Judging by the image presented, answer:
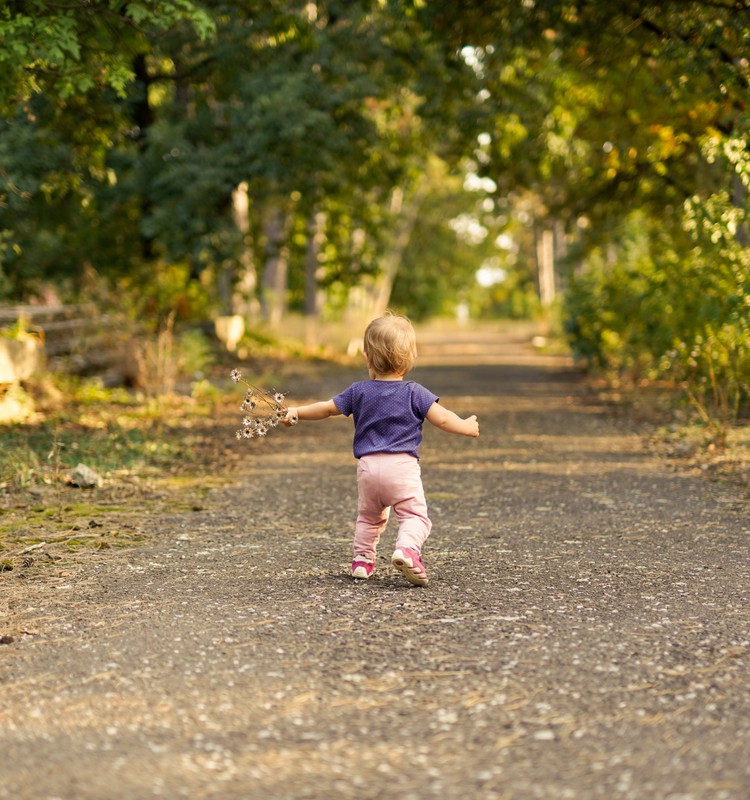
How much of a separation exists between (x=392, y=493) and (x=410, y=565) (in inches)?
17.7

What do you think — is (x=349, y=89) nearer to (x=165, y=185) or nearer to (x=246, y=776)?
(x=165, y=185)

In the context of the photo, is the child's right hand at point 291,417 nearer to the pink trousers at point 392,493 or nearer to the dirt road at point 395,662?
the pink trousers at point 392,493

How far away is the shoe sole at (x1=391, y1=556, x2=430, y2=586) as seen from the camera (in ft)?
16.7

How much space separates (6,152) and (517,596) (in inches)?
569

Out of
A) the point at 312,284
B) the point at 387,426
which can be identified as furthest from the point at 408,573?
the point at 312,284

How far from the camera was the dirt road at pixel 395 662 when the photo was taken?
123 inches

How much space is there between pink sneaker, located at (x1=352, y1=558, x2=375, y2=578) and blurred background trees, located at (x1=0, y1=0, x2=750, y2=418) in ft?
17.4

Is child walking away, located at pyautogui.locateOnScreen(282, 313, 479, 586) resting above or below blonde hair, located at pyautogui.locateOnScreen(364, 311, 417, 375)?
below

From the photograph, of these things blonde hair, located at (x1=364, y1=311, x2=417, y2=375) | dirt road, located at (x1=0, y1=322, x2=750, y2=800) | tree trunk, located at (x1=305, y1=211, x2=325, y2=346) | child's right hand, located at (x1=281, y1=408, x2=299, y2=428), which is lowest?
dirt road, located at (x1=0, y1=322, x2=750, y2=800)

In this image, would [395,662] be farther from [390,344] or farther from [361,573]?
[390,344]

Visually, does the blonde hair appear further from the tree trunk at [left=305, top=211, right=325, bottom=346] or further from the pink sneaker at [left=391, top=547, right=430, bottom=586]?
the tree trunk at [left=305, top=211, right=325, bottom=346]

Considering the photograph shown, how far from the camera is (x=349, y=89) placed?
18594 millimetres

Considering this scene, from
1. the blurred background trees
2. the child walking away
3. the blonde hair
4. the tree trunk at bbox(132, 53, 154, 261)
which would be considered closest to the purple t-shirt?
the child walking away

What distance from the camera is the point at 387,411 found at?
547 centimetres
